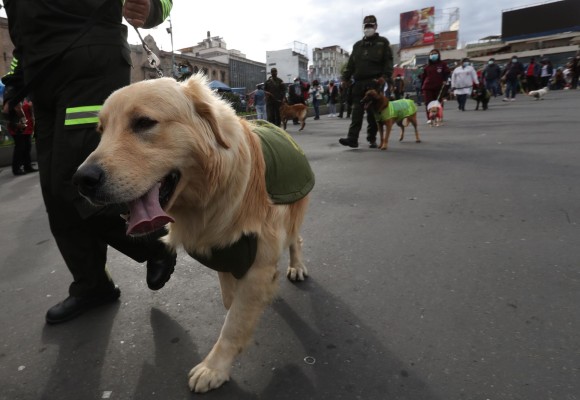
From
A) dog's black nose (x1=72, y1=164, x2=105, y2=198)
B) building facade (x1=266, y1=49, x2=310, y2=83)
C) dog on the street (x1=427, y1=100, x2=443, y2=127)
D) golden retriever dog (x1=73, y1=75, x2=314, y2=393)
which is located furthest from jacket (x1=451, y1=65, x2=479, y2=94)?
building facade (x1=266, y1=49, x2=310, y2=83)

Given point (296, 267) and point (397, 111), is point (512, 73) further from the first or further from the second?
point (296, 267)

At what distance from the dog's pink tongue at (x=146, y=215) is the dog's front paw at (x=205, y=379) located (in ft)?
2.43

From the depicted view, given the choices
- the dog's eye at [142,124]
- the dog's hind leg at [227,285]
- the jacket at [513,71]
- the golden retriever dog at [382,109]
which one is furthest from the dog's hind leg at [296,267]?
the jacket at [513,71]

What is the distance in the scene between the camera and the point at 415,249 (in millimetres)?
2975

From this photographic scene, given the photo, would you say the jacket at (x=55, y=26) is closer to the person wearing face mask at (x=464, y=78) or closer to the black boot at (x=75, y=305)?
the black boot at (x=75, y=305)

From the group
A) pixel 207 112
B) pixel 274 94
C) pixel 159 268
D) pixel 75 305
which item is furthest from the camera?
pixel 274 94

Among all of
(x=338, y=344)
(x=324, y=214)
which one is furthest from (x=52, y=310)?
(x=324, y=214)

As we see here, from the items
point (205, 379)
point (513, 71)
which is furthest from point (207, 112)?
point (513, 71)

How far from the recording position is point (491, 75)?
23.0m

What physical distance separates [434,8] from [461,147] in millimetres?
→ 82795

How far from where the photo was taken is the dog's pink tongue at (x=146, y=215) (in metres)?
1.44

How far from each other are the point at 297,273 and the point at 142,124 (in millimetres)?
1572

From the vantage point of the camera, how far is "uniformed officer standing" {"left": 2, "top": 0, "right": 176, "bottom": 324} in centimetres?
193

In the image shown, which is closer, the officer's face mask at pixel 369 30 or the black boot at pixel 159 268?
the black boot at pixel 159 268
